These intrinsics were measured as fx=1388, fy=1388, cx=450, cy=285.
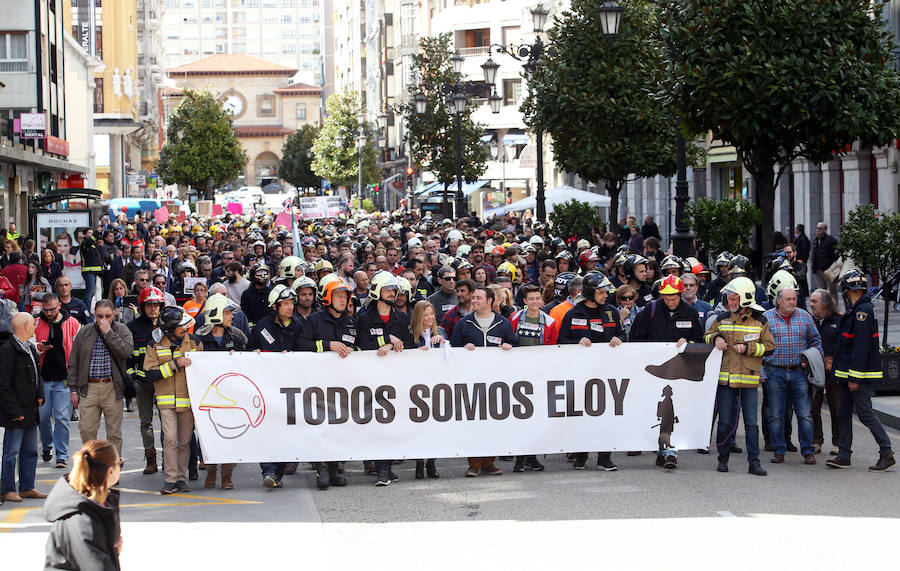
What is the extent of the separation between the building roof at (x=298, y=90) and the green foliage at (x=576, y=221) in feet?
495

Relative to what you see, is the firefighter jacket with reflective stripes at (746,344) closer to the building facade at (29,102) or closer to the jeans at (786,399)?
the jeans at (786,399)

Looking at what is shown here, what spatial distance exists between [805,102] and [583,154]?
442 inches

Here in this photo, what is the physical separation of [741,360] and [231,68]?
175927mm

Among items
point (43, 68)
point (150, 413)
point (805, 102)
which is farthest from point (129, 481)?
point (43, 68)

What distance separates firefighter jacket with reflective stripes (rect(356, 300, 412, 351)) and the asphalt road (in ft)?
4.01

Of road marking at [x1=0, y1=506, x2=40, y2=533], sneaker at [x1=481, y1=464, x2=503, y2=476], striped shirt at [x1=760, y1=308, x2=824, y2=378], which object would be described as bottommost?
road marking at [x1=0, y1=506, x2=40, y2=533]

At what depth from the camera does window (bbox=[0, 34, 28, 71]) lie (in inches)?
1944

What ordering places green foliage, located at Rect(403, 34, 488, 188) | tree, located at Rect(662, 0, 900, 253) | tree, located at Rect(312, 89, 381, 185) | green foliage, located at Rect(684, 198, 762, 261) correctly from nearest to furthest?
tree, located at Rect(662, 0, 900, 253)
green foliage, located at Rect(684, 198, 762, 261)
green foliage, located at Rect(403, 34, 488, 188)
tree, located at Rect(312, 89, 381, 185)

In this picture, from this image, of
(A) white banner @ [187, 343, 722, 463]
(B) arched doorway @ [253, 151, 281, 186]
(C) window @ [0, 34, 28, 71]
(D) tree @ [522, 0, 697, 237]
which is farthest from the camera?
(B) arched doorway @ [253, 151, 281, 186]

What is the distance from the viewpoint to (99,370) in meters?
12.1

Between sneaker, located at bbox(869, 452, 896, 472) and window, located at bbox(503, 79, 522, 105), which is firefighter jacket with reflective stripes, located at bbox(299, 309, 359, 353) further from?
window, located at bbox(503, 79, 522, 105)

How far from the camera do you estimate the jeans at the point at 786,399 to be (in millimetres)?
12094

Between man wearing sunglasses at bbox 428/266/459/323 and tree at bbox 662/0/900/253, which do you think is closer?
man wearing sunglasses at bbox 428/266/459/323

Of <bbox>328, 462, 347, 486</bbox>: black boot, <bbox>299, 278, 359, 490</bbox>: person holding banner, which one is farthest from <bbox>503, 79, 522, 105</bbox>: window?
<bbox>328, 462, 347, 486</bbox>: black boot
